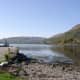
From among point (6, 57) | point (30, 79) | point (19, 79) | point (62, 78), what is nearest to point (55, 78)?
point (62, 78)

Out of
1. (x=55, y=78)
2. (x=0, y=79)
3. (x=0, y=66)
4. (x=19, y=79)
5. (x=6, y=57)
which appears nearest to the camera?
(x=0, y=79)

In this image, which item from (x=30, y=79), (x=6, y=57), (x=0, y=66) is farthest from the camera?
(x=6, y=57)

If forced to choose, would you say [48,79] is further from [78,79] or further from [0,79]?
[0,79]

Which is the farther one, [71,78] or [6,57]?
[6,57]

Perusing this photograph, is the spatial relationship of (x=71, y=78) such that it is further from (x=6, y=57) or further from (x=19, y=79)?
(x=6, y=57)

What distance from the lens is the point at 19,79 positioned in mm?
25531

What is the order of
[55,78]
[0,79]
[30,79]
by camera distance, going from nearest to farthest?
[0,79]
[30,79]
[55,78]

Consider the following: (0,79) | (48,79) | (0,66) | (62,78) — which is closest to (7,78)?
(0,79)

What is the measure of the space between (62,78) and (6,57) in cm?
1946

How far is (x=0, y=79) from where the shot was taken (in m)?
22.5

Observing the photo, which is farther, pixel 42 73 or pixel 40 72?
pixel 40 72

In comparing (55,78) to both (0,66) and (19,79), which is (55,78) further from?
(0,66)

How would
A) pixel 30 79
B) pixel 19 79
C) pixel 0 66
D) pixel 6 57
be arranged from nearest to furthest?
pixel 19 79
pixel 30 79
pixel 0 66
pixel 6 57

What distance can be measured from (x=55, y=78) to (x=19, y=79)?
580cm
